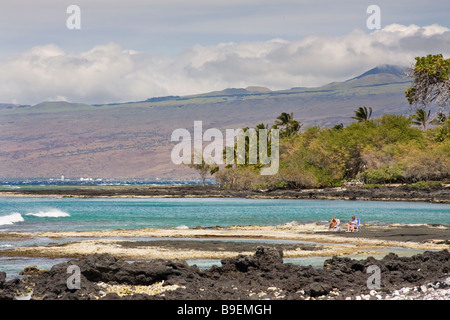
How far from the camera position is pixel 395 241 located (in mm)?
33000

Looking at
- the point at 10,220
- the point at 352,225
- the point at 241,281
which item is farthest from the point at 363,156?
the point at 241,281

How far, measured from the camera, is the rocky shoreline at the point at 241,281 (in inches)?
683

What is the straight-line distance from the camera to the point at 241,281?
19.7 meters

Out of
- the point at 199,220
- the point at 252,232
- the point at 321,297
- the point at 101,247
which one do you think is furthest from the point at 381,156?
the point at 321,297

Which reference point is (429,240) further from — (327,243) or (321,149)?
(321,149)

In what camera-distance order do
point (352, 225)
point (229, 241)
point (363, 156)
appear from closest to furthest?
1. point (229, 241)
2. point (352, 225)
3. point (363, 156)

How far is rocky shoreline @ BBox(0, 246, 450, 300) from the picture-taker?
57.0 ft

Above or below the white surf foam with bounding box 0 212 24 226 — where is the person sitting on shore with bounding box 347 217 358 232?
above

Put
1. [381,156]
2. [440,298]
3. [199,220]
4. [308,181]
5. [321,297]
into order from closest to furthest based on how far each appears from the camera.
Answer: [440,298] < [321,297] < [199,220] < [381,156] < [308,181]

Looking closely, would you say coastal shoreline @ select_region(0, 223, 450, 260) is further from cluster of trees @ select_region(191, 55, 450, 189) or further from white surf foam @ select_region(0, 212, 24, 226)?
cluster of trees @ select_region(191, 55, 450, 189)

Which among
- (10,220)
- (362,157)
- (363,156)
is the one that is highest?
(363,156)

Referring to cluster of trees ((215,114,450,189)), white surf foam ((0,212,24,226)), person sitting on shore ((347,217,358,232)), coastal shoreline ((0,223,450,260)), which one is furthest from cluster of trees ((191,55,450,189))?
white surf foam ((0,212,24,226))

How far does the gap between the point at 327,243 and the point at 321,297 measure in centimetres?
1531

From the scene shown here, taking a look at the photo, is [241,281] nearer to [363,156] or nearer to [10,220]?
[10,220]
